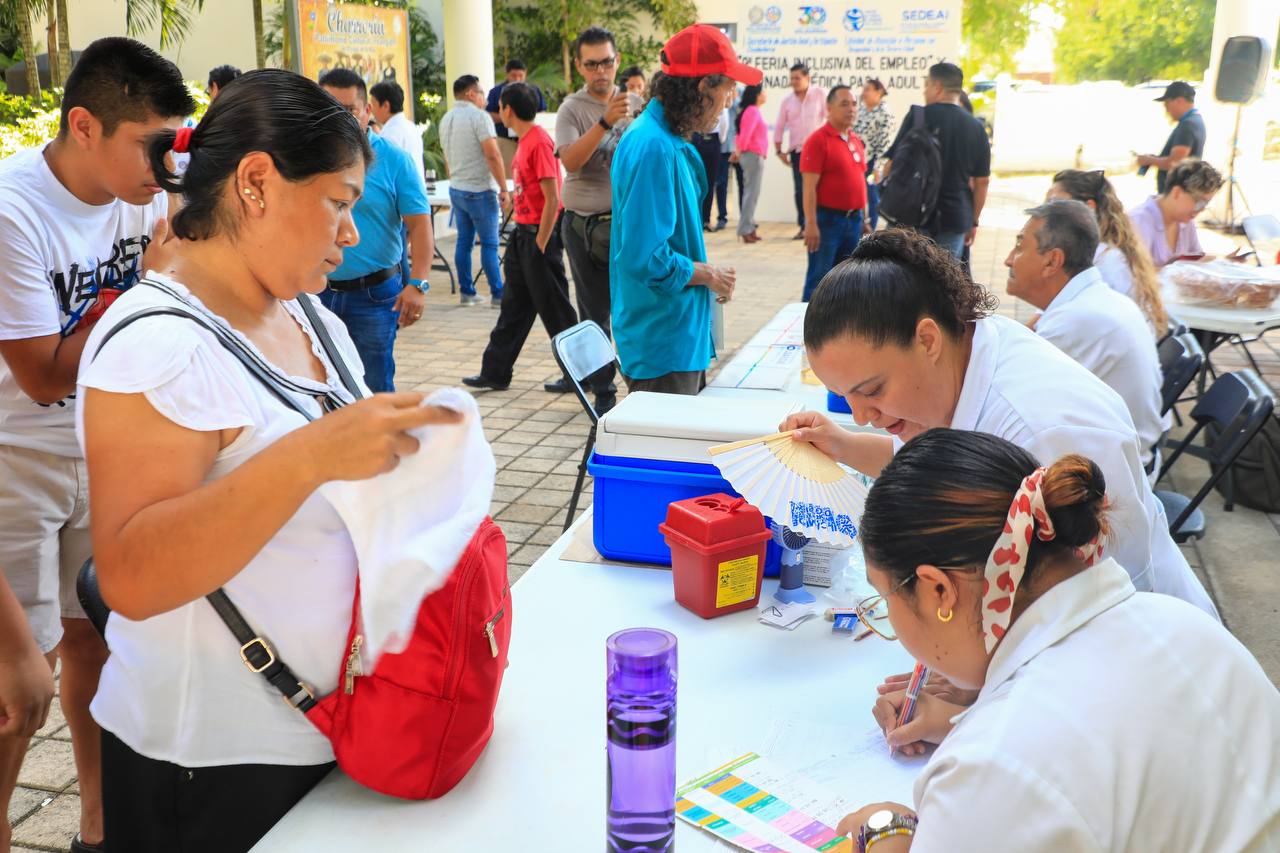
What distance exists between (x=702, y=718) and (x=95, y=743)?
4.59ft

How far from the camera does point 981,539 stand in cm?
109

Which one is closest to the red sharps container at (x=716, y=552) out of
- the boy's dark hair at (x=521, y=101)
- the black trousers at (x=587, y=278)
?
the black trousers at (x=587, y=278)

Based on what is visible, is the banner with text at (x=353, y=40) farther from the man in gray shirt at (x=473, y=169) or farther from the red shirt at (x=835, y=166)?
the red shirt at (x=835, y=166)

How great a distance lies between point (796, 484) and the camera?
1.88m

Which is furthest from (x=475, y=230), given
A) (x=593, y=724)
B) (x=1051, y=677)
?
(x=1051, y=677)

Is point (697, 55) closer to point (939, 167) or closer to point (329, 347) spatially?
point (329, 347)

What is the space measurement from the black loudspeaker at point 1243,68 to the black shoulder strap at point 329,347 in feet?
40.7

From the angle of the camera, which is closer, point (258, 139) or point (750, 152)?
point (258, 139)

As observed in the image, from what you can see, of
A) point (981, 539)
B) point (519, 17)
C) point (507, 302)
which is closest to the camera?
point (981, 539)

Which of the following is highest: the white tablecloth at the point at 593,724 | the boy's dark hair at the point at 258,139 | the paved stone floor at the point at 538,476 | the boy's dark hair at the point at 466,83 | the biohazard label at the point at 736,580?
the boy's dark hair at the point at 466,83

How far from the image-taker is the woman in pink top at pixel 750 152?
1148cm

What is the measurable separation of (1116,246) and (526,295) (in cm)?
297

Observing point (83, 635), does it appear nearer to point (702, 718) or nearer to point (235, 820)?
point (235, 820)

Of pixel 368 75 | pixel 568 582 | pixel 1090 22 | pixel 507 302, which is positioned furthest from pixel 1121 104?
pixel 568 582
